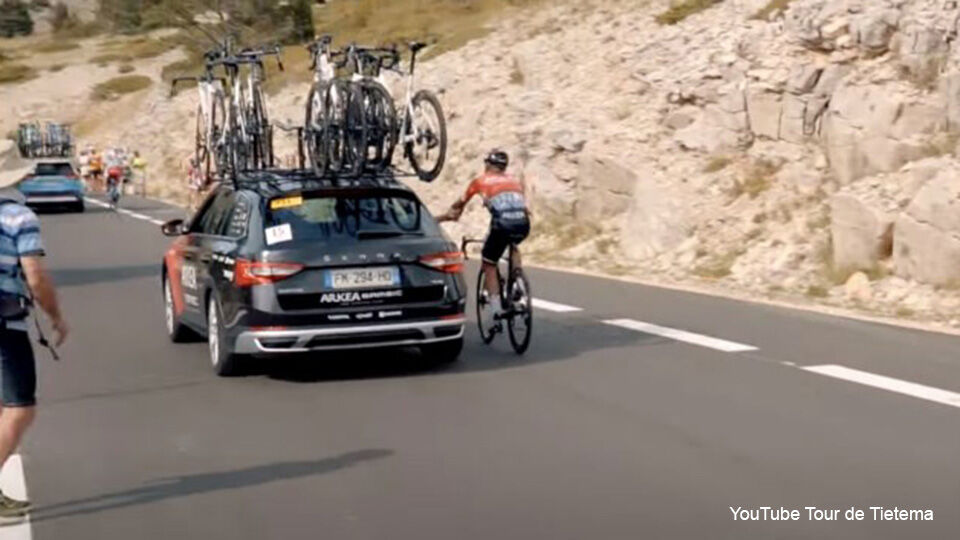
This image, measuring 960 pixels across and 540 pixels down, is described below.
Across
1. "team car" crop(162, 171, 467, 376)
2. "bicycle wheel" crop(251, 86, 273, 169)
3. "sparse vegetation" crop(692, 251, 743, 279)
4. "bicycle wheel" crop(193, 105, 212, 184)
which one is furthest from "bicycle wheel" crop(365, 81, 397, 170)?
"sparse vegetation" crop(692, 251, 743, 279)

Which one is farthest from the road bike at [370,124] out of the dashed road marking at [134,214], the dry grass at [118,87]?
the dry grass at [118,87]

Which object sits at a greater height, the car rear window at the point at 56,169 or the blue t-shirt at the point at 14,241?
the blue t-shirt at the point at 14,241

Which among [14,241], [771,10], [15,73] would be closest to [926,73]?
[771,10]

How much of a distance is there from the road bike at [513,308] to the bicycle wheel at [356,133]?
62.2 inches

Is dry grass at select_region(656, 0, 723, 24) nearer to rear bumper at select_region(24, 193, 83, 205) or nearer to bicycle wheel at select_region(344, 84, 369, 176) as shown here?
rear bumper at select_region(24, 193, 83, 205)

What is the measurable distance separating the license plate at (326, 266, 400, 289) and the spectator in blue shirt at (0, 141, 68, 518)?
4.15m

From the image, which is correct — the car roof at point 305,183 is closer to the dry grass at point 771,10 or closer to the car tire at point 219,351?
the car tire at point 219,351

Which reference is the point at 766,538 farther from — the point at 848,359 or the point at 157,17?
the point at 157,17

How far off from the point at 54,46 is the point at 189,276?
4198 inches

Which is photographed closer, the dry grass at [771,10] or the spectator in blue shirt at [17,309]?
the spectator in blue shirt at [17,309]

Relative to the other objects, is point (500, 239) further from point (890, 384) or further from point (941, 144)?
point (941, 144)

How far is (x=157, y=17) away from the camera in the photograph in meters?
103

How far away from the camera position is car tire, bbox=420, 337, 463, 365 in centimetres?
1284

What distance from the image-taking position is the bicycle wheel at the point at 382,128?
590 inches
